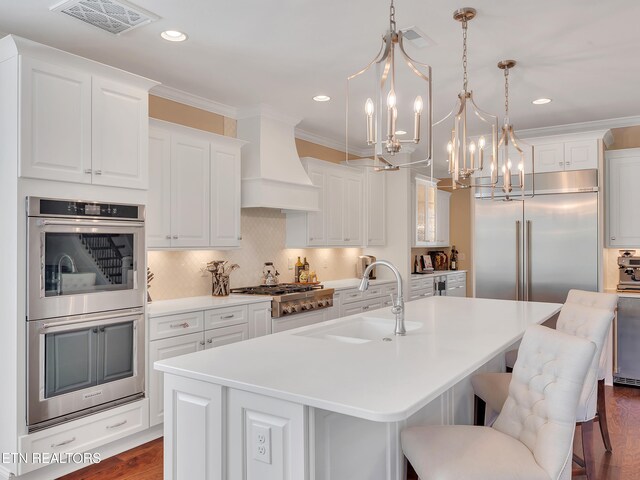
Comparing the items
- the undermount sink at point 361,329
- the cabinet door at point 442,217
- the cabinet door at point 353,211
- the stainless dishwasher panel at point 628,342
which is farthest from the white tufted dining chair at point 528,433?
the cabinet door at point 442,217

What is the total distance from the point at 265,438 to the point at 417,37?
8.39 ft

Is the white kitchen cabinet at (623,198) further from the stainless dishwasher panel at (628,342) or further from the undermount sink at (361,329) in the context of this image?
the undermount sink at (361,329)

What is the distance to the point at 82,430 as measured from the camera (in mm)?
2982

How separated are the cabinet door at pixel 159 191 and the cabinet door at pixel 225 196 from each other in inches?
18.6

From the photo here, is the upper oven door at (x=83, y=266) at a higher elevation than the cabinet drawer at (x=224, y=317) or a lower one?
higher

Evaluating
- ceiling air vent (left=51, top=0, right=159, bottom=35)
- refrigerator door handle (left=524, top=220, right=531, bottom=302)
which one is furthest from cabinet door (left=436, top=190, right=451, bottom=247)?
ceiling air vent (left=51, top=0, right=159, bottom=35)

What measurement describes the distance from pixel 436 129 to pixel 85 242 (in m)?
A: 4.06

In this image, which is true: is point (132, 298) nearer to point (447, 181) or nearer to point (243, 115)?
point (243, 115)

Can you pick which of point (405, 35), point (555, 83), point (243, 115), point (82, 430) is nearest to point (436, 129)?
point (555, 83)

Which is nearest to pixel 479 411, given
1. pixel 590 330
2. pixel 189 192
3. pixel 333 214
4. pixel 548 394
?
pixel 590 330

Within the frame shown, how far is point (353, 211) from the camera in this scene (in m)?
6.04

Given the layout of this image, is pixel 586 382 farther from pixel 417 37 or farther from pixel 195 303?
pixel 195 303

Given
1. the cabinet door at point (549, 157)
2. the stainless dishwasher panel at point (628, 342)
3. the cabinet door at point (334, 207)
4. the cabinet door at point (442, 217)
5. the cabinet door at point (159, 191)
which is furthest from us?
the cabinet door at point (442, 217)

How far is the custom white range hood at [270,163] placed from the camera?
4570 millimetres
